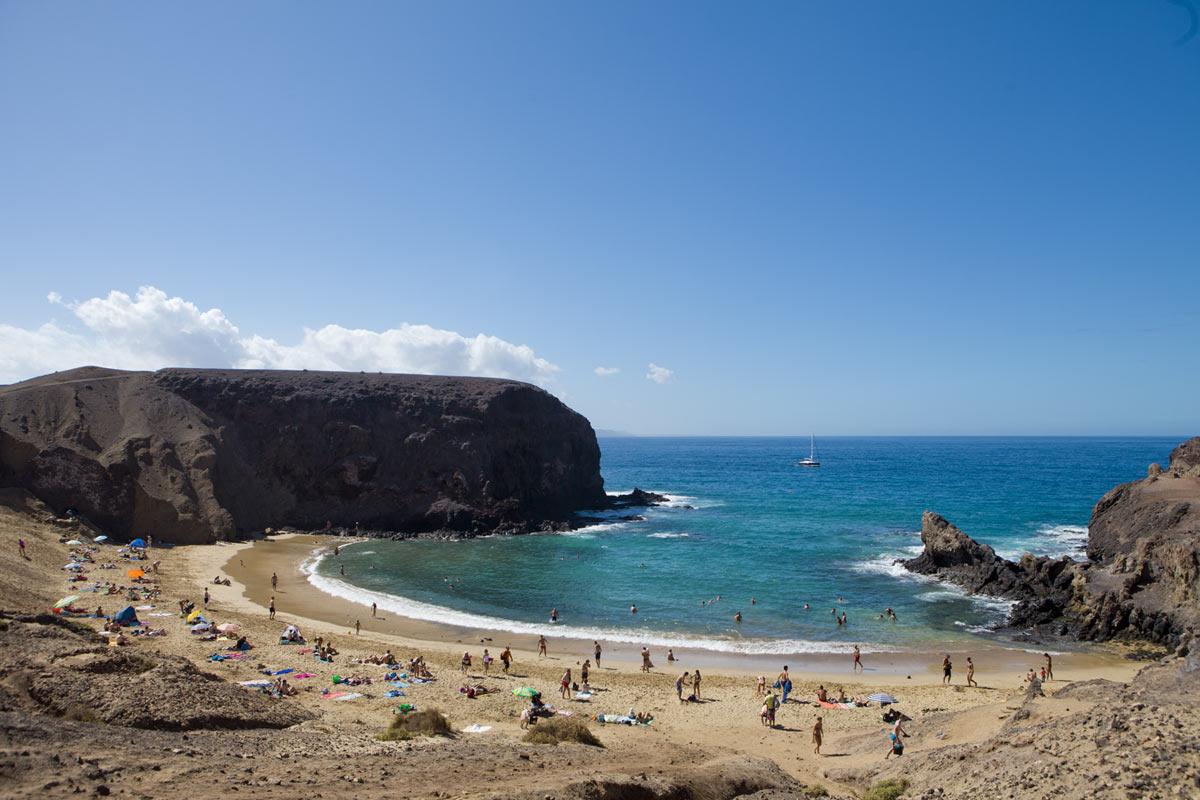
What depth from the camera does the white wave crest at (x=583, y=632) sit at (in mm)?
30953

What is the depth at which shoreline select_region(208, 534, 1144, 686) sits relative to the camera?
28.1 meters

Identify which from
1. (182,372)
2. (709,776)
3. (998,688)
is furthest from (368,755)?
(182,372)

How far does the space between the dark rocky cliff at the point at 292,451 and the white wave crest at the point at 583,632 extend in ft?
78.2

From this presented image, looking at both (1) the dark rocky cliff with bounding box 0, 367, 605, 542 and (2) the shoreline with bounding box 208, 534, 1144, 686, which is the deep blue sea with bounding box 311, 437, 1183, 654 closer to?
(2) the shoreline with bounding box 208, 534, 1144, 686

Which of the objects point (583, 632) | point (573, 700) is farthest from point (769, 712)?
point (583, 632)

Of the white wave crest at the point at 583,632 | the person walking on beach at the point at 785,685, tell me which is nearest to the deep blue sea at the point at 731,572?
the white wave crest at the point at 583,632

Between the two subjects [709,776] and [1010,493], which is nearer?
[709,776]

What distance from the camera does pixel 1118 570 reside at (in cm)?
3741

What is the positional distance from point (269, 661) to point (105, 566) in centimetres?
2245

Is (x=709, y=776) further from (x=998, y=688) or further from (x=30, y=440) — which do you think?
(x=30, y=440)

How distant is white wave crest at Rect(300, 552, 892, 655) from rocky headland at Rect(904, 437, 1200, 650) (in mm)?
12317

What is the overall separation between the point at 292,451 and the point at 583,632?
148ft

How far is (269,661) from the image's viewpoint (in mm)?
25797

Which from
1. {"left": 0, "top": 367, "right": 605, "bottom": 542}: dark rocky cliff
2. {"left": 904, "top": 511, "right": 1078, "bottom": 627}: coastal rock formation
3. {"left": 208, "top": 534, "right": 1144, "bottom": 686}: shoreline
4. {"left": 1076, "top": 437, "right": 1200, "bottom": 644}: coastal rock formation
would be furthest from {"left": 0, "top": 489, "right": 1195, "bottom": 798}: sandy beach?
{"left": 0, "top": 367, "right": 605, "bottom": 542}: dark rocky cliff
